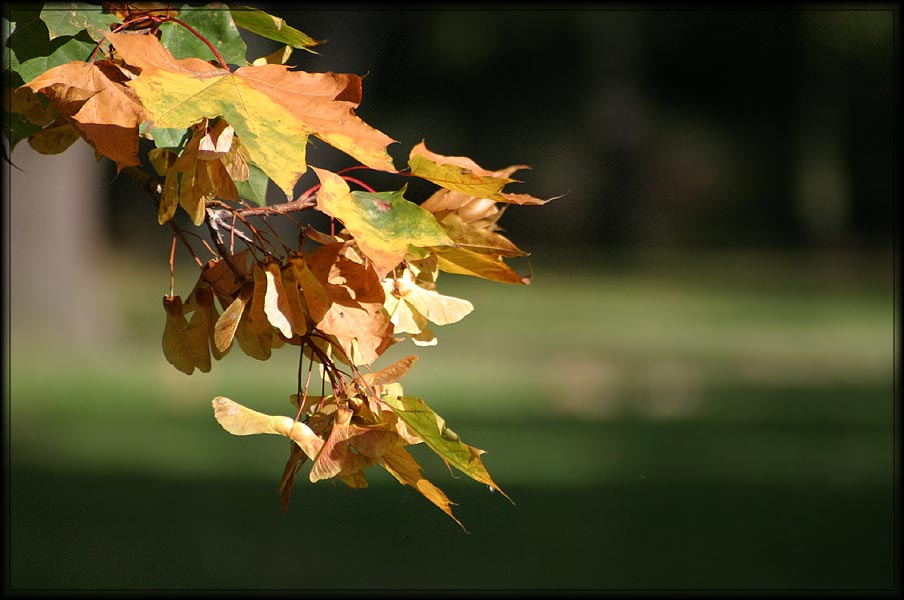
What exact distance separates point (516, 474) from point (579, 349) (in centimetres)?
528

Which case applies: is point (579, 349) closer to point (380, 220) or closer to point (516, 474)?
point (516, 474)

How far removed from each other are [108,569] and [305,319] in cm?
356

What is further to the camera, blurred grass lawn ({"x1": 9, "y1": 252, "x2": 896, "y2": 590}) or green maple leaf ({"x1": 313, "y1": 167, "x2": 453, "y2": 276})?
blurred grass lawn ({"x1": 9, "y1": 252, "x2": 896, "y2": 590})

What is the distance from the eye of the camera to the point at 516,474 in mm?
5641

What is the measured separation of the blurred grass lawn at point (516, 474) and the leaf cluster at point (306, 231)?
1557 millimetres

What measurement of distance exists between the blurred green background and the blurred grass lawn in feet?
0.07

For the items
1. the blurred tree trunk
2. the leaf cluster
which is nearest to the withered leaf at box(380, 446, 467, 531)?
the leaf cluster

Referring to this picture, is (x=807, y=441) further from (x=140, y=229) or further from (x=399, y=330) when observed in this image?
(x=140, y=229)

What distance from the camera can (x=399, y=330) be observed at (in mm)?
1048

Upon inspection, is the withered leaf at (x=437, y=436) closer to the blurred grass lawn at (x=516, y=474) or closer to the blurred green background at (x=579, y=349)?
the blurred green background at (x=579, y=349)

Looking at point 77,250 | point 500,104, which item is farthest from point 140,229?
point 77,250

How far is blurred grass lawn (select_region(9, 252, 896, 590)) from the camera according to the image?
4.45 metres

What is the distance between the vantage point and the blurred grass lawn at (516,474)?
4.45 metres

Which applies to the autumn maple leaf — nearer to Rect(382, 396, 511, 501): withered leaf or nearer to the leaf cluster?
the leaf cluster
